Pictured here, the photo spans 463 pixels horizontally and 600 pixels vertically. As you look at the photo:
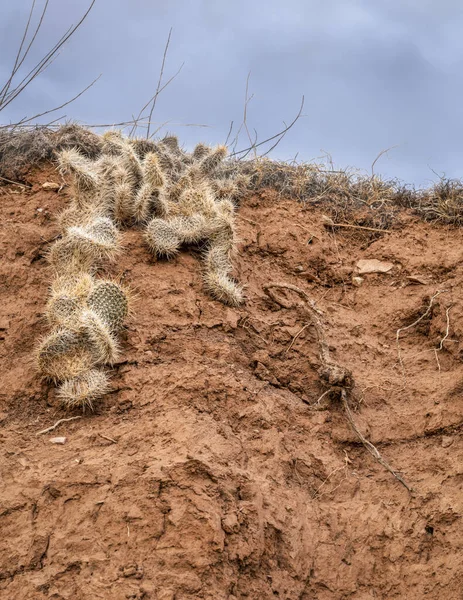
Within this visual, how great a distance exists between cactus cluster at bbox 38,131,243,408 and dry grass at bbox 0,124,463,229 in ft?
1.29

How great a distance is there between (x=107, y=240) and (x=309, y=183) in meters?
2.49

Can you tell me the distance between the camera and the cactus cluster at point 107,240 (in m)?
4.63

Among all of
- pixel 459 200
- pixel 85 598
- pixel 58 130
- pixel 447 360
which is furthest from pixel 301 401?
pixel 58 130

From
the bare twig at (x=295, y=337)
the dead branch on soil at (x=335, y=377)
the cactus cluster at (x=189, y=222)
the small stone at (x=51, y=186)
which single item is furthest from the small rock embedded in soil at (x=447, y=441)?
the small stone at (x=51, y=186)

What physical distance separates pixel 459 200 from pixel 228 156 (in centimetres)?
A: 235

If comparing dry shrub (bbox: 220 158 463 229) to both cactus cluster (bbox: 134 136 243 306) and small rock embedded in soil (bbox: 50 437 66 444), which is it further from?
small rock embedded in soil (bbox: 50 437 66 444)

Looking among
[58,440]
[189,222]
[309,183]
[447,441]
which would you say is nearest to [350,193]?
[309,183]

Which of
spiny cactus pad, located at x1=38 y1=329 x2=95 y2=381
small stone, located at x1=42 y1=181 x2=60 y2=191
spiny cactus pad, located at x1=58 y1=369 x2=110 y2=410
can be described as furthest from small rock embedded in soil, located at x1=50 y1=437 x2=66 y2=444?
small stone, located at x1=42 y1=181 x2=60 y2=191

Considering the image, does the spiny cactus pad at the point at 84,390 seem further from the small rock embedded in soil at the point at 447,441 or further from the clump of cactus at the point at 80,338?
the small rock embedded in soil at the point at 447,441

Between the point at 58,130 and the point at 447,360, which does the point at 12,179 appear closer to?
the point at 58,130

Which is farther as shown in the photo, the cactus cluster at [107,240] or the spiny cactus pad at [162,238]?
the spiny cactus pad at [162,238]

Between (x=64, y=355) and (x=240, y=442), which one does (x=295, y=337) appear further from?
(x=64, y=355)

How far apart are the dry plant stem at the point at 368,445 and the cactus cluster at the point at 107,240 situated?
120cm

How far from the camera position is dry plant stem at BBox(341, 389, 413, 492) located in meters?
4.52
